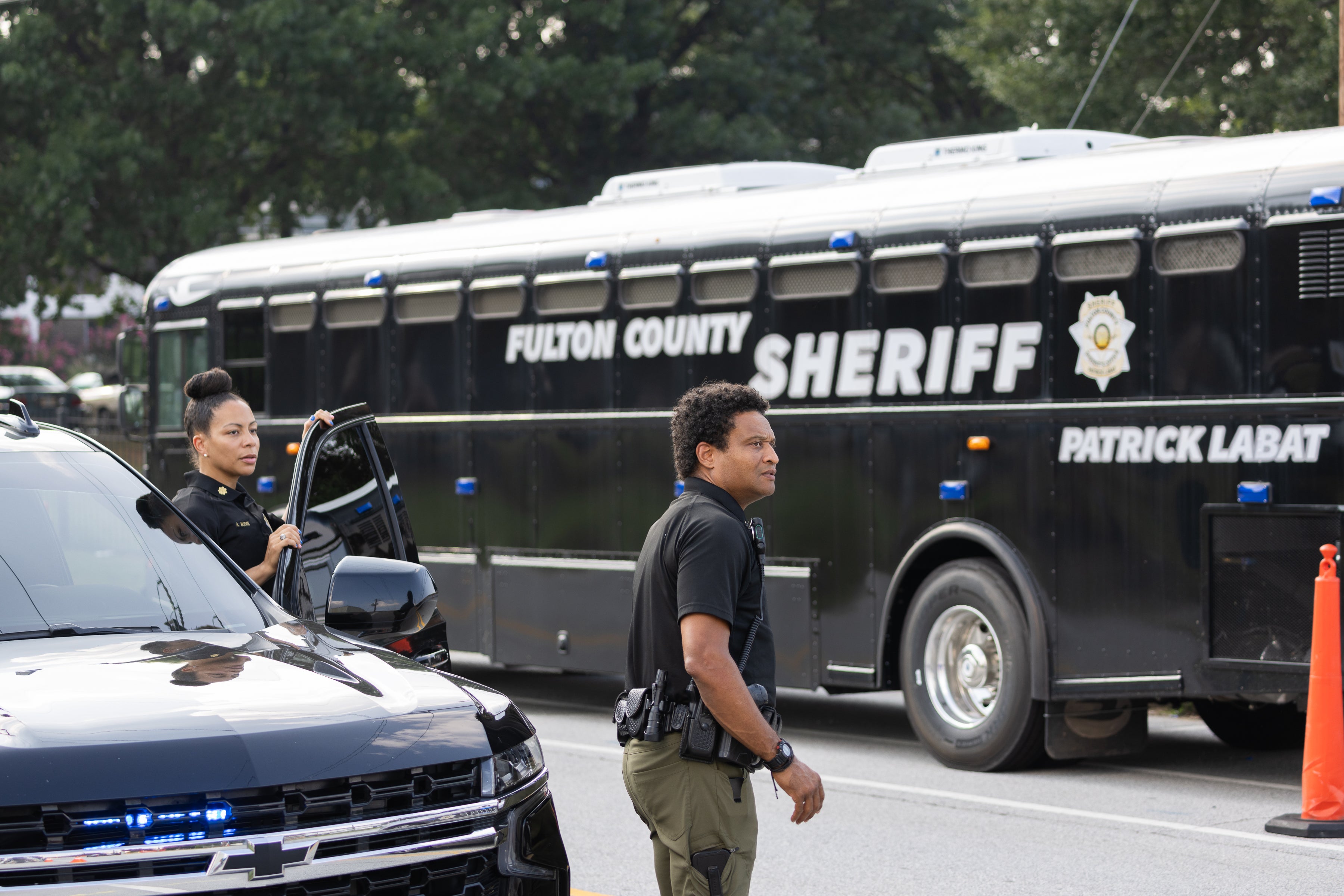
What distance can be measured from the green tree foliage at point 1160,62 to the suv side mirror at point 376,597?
17283mm

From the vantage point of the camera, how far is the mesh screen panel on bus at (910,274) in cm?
1066

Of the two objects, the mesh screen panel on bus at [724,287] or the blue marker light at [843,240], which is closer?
the blue marker light at [843,240]

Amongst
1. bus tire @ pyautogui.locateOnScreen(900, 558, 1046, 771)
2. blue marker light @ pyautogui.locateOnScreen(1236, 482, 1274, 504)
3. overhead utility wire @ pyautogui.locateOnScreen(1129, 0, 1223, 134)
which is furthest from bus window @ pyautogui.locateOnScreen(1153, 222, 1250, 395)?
overhead utility wire @ pyautogui.locateOnScreen(1129, 0, 1223, 134)

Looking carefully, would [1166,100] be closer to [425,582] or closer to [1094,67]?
[1094,67]

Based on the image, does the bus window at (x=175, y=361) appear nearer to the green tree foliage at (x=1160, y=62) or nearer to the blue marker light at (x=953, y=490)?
the blue marker light at (x=953, y=490)

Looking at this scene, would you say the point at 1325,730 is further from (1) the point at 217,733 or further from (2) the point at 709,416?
(1) the point at 217,733

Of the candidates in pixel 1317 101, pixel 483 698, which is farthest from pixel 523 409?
pixel 1317 101

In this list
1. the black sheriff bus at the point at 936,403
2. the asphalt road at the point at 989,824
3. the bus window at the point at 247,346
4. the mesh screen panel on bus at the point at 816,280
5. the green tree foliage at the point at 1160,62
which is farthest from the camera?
the green tree foliage at the point at 1160,62

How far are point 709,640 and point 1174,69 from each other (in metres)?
16.2

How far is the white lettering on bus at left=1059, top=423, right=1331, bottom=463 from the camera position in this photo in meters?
9.10

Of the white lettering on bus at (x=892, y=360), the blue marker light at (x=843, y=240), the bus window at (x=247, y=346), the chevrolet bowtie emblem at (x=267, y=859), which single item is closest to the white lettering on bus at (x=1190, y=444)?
the white lettering on bus at (x=892, y=360)

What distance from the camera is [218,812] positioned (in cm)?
367

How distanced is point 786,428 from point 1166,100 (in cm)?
1359

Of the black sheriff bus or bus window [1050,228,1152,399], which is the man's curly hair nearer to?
the black sheriff bus
